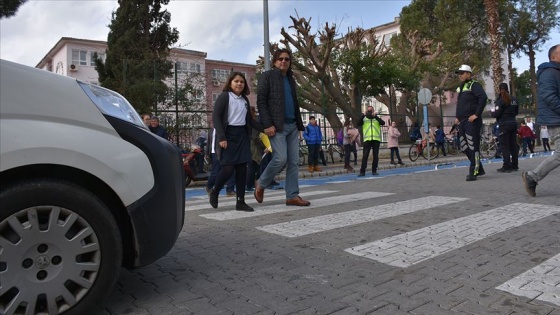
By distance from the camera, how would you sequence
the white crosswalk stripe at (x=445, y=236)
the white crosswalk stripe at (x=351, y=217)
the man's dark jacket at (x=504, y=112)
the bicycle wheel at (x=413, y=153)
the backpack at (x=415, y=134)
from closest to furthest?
the white crosswalk stripe at (x=445, y=236) → the white crosswalk stripe at (x=351, y=217) → the man's dark jacket at (x=504, y=112) → the bicycle wheel at (x=413, y=153) → the backpack at (x=415, y=134)

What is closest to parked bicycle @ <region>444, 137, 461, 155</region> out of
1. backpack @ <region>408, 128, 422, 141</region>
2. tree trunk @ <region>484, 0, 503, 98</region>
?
backpack @ <region>408, 128, 422, 141</region>

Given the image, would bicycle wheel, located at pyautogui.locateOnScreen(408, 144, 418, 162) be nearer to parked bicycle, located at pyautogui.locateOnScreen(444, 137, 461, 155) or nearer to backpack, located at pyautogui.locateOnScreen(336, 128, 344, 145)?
backpack, located at pyautogui.locateOnScreen(336, 128, 344, 145)

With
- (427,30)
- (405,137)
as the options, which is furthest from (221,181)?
(427,30)

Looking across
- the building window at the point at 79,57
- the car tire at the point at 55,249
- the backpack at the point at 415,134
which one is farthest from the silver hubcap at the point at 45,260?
the building window at the point at 79,57

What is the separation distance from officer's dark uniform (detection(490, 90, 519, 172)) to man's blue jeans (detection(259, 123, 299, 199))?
6.42 metres

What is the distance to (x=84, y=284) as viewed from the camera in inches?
89.8

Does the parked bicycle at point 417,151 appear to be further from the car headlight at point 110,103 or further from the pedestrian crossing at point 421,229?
the car headlight at point 110,103

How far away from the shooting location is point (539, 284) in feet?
9.16

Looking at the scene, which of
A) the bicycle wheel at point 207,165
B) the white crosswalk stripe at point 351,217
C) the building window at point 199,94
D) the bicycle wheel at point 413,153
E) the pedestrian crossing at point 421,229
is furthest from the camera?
the bicycle wheel at point 413,153

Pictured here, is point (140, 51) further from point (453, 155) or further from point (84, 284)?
point (84, 284)

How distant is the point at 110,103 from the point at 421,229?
3.17m

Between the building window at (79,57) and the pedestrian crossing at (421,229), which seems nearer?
the pedestrian crossing at (421,229)

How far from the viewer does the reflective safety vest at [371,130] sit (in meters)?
12.2

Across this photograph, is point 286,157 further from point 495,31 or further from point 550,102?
point 495,31
